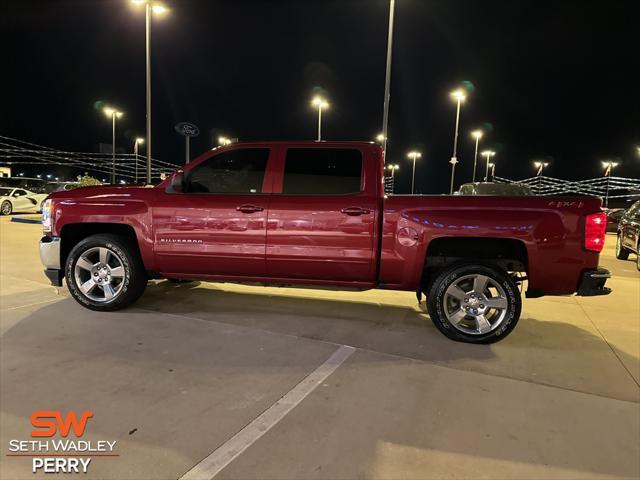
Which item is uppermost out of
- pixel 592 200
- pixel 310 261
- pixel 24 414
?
pixel 592 200

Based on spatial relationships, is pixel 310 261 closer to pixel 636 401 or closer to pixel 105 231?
pixel 105 231

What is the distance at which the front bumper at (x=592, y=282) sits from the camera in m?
3.91

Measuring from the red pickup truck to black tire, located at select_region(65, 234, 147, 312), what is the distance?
0.04 feet

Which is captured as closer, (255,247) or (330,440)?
(330,440)

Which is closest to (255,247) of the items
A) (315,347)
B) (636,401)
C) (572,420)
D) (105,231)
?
(315,347)

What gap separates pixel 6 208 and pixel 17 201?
0.73m

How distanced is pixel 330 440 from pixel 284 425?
0.31 m

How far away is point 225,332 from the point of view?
A: 427 cm

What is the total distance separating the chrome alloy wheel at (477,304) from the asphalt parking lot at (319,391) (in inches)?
8.6

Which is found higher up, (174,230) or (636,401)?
(174,230)

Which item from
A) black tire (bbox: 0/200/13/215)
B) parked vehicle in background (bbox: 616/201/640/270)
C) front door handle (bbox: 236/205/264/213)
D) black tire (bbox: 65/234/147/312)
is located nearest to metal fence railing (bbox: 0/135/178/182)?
black tire (bbox: 0/200/13/215)

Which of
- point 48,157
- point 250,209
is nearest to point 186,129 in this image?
point 250,209

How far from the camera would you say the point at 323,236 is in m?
4.32

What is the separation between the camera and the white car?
65.1 feet
